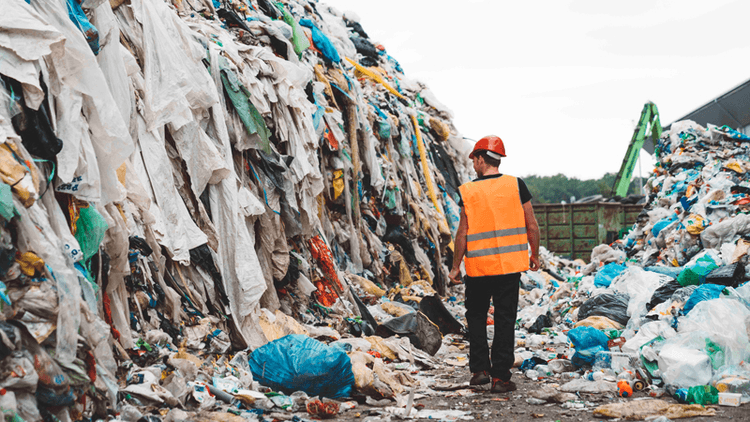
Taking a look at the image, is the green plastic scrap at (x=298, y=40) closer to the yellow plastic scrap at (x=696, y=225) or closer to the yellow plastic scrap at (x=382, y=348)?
the yellow plastic scrap at (x=382, y=348)

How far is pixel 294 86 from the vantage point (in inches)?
223

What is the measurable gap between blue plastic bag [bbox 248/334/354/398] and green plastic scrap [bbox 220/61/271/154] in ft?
6.36

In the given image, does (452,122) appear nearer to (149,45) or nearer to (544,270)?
(544,270)

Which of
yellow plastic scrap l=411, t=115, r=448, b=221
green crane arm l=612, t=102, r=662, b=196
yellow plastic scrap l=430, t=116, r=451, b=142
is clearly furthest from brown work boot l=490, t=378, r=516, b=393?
green crane arm l=612, t=102, r=662, b=196

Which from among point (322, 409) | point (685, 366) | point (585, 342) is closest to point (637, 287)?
point (585, 342)

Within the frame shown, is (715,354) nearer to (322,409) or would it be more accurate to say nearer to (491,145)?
(491,145)

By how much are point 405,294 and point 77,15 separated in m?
5.06

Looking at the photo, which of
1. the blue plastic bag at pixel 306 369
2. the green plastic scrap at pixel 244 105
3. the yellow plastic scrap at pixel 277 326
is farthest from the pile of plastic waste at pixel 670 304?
the green plastic scrap at pixel 244 105

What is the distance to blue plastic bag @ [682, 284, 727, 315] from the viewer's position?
4.23 meters

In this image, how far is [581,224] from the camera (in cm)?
1484

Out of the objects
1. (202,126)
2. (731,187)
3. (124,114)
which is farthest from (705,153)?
(124,114)

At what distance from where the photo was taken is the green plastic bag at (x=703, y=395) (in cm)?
312

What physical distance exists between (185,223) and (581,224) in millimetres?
12416

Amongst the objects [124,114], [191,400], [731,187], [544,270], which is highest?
[124,114]
